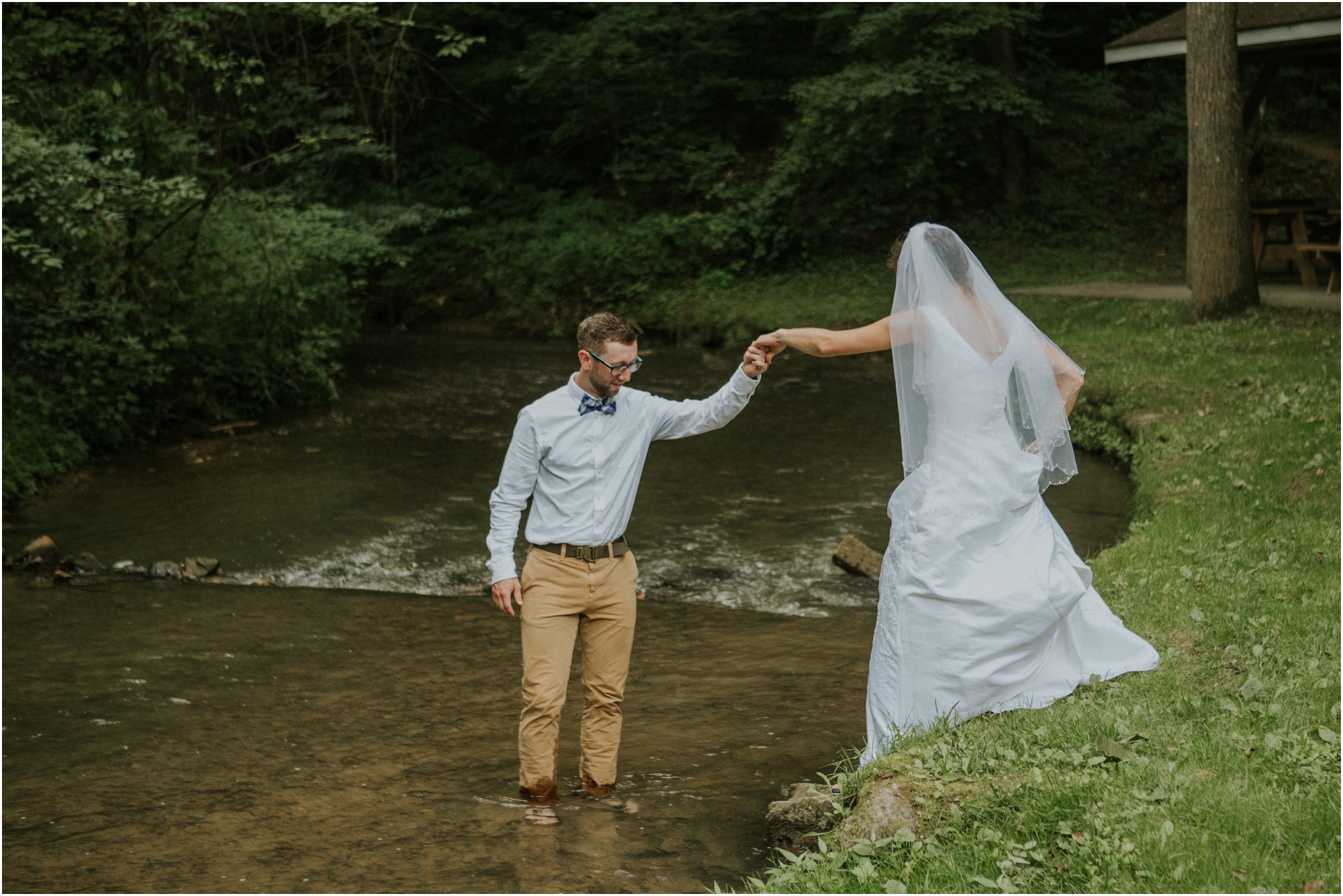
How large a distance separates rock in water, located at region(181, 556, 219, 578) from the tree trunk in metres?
11.8

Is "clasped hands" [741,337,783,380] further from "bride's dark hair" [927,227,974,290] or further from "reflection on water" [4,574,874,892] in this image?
"reflection on water" [4,574,874,892]

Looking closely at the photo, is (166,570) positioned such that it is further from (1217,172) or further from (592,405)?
(1217,172)

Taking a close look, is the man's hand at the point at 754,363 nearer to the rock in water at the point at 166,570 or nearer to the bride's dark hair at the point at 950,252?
the bride's dark hair at the point at 950,252

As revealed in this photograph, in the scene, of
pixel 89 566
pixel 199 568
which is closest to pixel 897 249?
pixel 199 568

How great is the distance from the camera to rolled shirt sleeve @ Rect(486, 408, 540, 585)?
5074mm

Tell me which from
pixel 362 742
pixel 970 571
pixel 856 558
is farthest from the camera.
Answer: pixel 856 558

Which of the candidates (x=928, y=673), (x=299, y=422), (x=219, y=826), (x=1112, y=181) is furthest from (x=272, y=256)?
(x=1112, y=181)

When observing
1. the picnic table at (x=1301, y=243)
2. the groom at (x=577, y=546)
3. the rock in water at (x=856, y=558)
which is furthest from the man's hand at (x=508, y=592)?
the picnic table at (x=1301, y=243)

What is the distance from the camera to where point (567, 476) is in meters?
5.09

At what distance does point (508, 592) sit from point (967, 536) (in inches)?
77.6

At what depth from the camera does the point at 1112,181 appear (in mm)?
25031

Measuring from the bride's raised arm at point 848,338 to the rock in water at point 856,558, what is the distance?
3.63 metres

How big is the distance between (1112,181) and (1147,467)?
17214mm

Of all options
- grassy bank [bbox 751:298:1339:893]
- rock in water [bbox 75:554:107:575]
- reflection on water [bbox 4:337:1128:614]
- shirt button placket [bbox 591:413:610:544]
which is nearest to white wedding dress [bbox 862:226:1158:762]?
grassy bank [bbox 751:298:1339:893]
